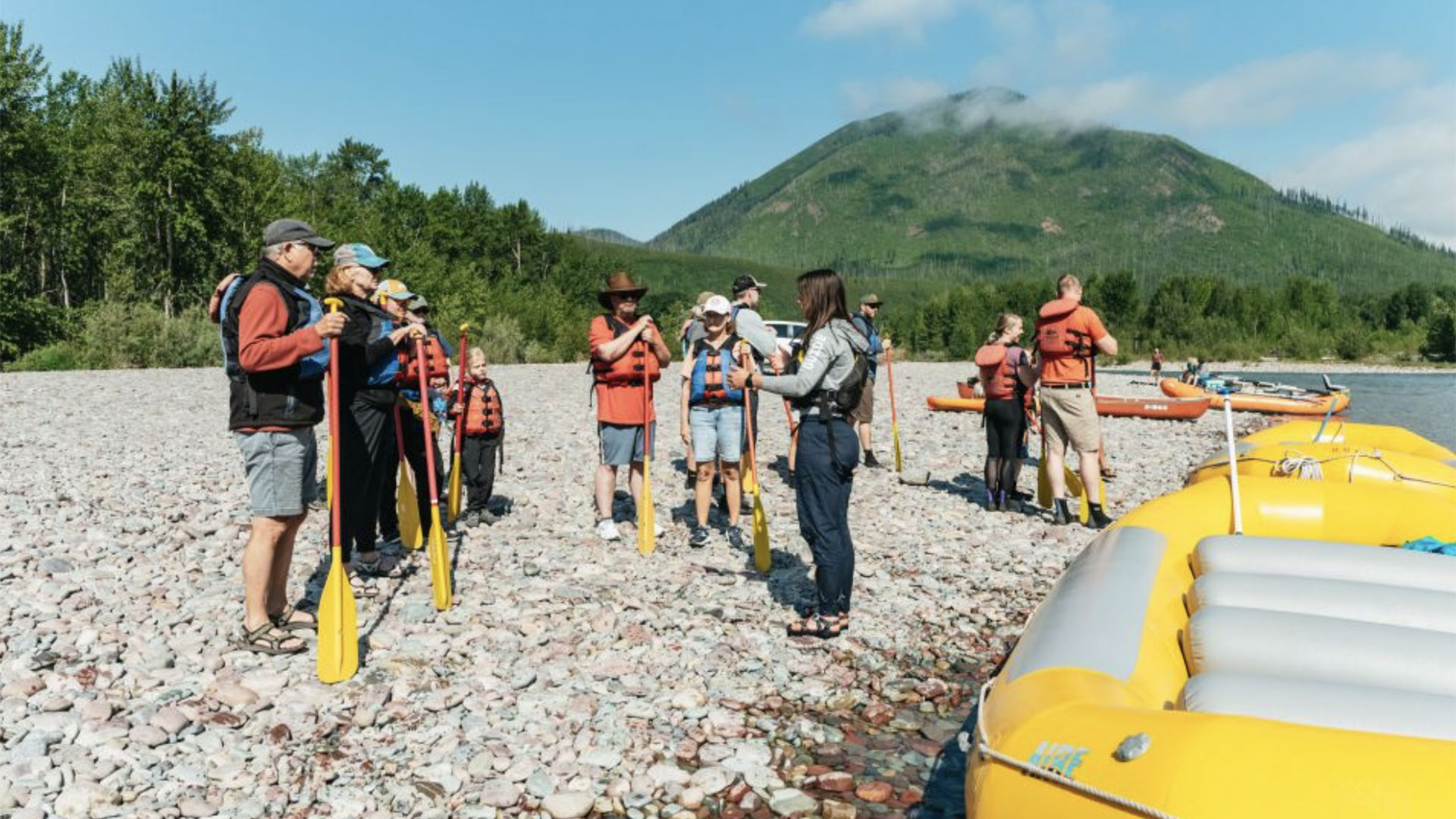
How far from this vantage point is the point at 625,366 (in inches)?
282

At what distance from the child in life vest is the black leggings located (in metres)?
5.38

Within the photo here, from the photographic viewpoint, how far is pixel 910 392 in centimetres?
2939

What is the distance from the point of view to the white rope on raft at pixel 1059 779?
242cm

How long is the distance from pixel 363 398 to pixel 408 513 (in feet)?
4.01

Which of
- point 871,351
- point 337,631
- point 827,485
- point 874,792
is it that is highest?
point 871,351

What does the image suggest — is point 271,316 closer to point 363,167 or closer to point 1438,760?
point 1438,760

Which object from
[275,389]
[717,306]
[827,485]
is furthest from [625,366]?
[275,389]

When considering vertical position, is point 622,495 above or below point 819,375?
below

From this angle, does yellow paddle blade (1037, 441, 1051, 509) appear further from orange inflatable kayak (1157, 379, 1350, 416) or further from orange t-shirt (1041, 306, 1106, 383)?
orange inflatable kayak (1157, 379, 1350, 416)

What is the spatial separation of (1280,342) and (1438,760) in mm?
114225

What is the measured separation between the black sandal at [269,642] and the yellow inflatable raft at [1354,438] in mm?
7976

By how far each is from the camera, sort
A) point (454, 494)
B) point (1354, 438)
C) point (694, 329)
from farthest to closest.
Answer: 1. point (694, 329)
2. point (454, 494)
3. point (1354, 438)

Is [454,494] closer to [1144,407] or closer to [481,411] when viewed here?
[481,411]

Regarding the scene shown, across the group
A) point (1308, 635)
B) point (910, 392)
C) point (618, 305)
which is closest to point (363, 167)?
point (910, 392)
